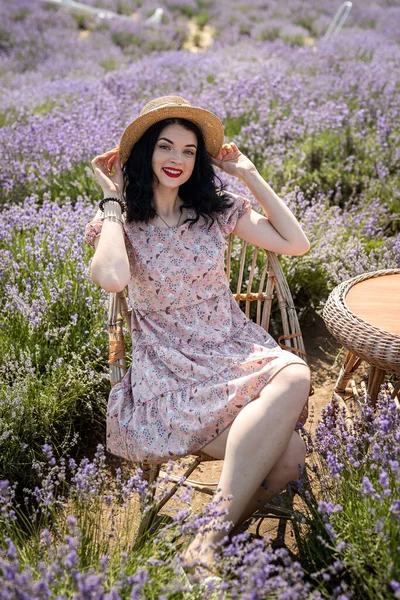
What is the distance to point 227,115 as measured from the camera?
5359 mm

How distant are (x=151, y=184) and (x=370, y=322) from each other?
3.17 feet

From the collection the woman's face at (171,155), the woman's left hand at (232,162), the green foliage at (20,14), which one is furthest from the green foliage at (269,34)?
the woman's face at (171,155)

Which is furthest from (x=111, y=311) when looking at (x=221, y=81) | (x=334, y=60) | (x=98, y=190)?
(x=334, y=60)

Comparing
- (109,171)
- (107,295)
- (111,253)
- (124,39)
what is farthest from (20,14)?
(111,253)

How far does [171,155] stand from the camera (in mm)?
2301

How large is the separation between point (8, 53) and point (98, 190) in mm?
6879

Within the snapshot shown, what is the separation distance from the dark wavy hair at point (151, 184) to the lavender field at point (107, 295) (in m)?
0.63

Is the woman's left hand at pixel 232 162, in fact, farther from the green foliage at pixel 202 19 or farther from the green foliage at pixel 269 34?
the green foliage at pixel 202 19

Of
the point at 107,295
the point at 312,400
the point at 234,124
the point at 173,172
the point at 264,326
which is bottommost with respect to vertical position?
the point at 312,400

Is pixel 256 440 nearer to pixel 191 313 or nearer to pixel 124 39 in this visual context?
pixel 191 313

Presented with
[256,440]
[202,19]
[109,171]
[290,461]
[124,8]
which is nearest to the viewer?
[256,440]

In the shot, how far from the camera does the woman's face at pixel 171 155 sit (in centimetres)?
230

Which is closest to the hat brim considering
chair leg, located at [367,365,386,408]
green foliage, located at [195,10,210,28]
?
chair leg, located at [367,365,386,408]

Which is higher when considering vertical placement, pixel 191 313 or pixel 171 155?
pixel 171 155
